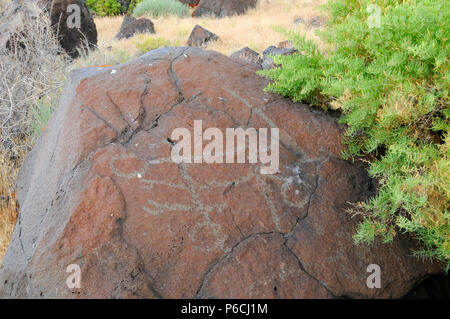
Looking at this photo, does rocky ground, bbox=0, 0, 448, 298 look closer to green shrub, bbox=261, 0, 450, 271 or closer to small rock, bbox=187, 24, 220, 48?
green shrub, bbox=261, 0, 450, 271

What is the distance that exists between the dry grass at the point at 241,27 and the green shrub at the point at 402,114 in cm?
563

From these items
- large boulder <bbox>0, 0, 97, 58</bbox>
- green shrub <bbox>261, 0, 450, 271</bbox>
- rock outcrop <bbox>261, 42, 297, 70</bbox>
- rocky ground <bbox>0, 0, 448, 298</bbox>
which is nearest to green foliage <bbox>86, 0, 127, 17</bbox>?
large boulder <bbox>0, 0, 97, 58</bbox>

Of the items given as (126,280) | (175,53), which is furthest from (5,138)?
(126,280)

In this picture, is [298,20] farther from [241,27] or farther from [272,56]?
[272,56]

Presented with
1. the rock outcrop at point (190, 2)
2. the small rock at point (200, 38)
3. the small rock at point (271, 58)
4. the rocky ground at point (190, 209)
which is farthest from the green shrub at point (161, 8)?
the rocky ground at point (190, 209)

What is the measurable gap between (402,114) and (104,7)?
1730 centimetres

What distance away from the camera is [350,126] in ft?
7.64

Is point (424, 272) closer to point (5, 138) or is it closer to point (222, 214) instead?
point (222, 214)

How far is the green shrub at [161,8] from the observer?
1507 cm

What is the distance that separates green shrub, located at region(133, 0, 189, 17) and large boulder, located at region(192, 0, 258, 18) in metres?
1.24

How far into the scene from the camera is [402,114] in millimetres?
1939

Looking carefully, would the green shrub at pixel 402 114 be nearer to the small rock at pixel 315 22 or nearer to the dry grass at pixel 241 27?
the dry grass at pixel 241 27

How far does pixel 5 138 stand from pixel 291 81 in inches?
139
